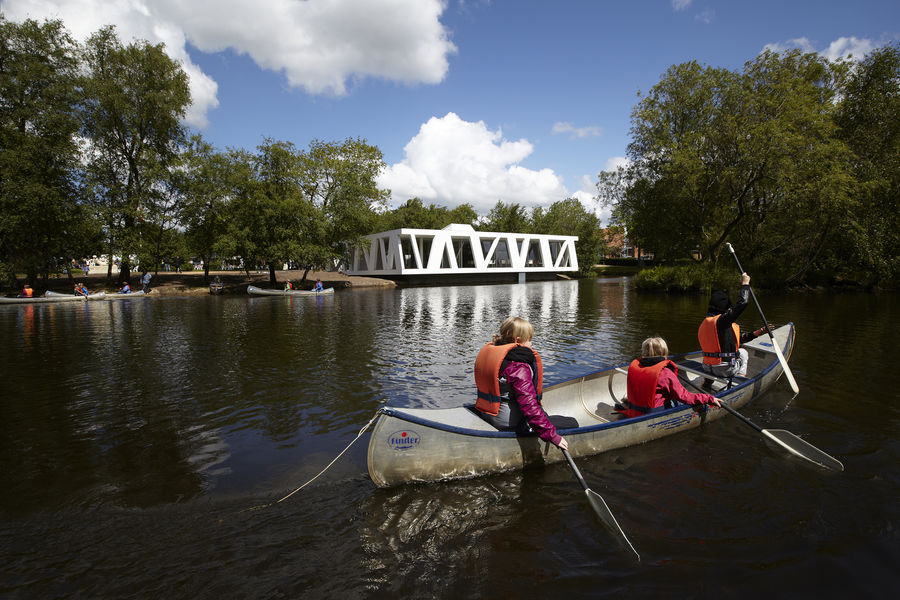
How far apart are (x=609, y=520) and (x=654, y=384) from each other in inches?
97.1

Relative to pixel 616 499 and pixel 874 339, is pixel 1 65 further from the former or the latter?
pixel 874 339

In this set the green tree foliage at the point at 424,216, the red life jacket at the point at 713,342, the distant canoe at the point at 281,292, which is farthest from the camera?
the green tree foliage at the point at 424,216

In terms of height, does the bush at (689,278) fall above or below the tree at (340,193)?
below

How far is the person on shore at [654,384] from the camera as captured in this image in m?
6.22

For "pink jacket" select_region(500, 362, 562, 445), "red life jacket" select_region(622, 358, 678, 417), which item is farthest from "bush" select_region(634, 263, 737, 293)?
"pink jacket" select_region(500, 362, 562, 445)

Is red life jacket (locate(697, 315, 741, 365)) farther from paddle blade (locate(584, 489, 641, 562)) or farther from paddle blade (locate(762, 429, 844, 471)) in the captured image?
paddle blade (locate(584, 489, 641, 562))

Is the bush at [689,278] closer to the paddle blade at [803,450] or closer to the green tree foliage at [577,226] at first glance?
the paddle blade at [803,450]

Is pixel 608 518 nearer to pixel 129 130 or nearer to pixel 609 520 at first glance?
pixel 609 520

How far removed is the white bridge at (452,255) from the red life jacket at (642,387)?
4670 cm

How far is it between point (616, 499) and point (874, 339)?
15526 mm

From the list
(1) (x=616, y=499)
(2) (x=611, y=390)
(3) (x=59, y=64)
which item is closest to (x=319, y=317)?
(2) (x=611, y=390)

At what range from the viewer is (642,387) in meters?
6.45

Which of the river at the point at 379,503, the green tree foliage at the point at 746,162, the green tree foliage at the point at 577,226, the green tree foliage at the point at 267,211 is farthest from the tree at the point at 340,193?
the green tree foliage at the point at 577,226

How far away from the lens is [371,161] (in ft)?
163
